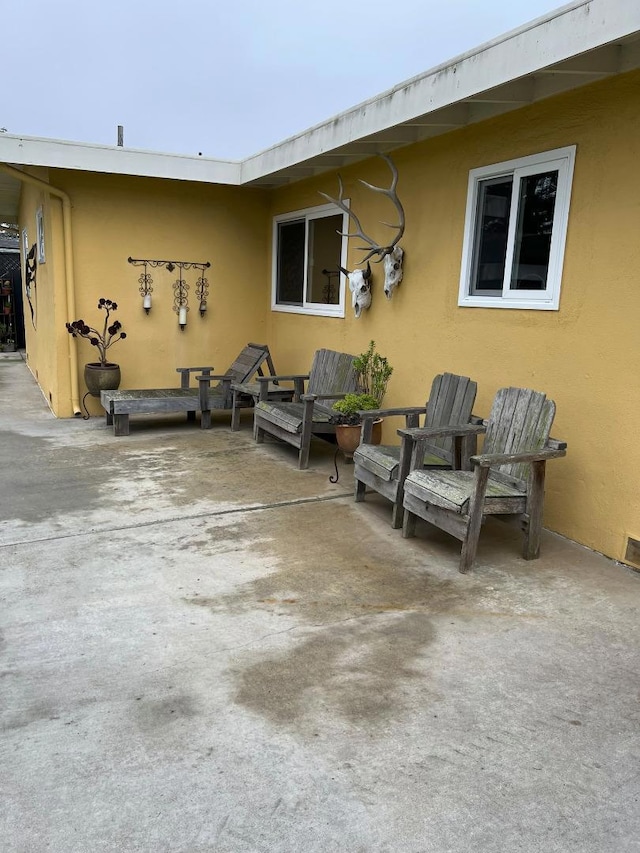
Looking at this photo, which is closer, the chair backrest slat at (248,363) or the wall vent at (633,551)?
the wall vent at (633,551)

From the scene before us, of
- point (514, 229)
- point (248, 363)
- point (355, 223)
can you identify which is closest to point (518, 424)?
point (514, 229)

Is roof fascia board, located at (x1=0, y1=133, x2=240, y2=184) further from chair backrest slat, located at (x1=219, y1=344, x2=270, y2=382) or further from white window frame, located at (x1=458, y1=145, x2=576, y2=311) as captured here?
white window frame, located at (x1=458, y1=145, x2=576, y2=311)

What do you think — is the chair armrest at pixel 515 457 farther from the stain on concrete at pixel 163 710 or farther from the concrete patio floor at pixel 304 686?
the stain on concrete at pixel 163 710

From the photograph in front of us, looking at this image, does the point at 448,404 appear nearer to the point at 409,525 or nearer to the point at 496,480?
the point at 496,480

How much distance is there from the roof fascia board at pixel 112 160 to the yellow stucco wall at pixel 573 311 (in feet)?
7.74

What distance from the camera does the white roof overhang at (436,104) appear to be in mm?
2859

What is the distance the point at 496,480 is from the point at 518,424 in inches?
13.0

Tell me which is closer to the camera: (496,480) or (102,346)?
(496,480)

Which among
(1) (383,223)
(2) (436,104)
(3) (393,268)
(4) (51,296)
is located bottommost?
(4) (51,296)

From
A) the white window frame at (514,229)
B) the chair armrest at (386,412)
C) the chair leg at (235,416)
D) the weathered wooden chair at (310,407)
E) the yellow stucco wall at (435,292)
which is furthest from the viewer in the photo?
the chair leg at (235,416)

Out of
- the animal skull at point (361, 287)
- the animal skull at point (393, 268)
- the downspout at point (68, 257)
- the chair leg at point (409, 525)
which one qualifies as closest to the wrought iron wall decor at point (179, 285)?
the downspout at point (68, 257)

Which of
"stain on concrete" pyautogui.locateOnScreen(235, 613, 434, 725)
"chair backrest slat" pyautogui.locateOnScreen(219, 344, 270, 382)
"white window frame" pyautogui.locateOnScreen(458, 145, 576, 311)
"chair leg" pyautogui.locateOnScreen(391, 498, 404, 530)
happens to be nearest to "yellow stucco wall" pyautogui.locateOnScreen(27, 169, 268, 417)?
"chair backrest slat" pyautogui.locateOnScreen(219, 344, 270, 382)

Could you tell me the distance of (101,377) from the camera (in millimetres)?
6488

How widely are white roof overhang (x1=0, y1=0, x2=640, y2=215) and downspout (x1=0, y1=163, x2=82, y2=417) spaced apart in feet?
1.12
